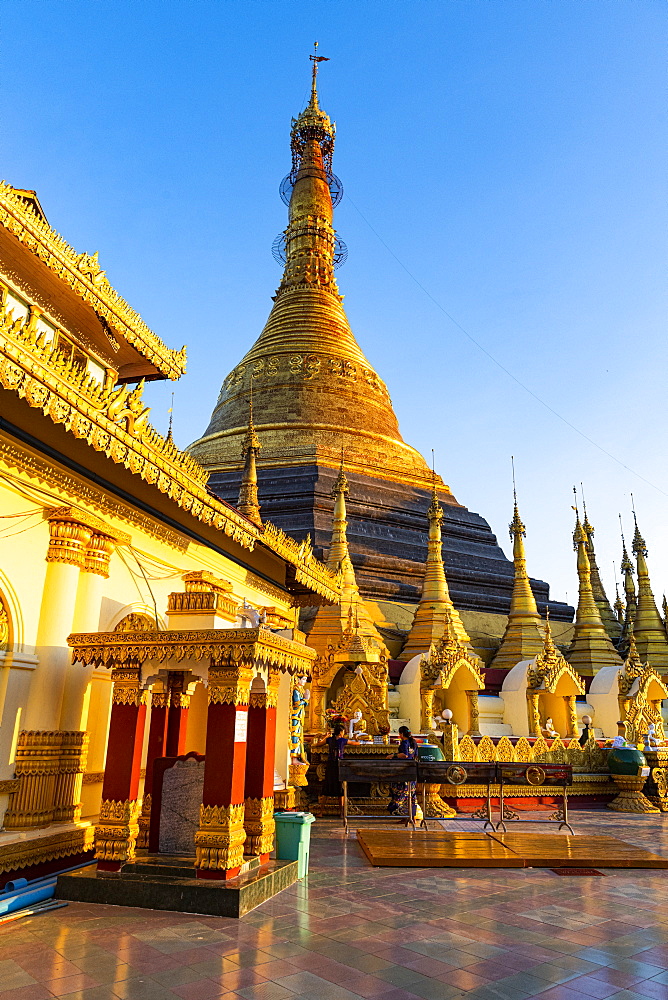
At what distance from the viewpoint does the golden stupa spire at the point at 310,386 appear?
29906 millimetres

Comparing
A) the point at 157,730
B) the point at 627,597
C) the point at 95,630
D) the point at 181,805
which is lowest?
the point at 181,805

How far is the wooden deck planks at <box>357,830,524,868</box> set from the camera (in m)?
8.30

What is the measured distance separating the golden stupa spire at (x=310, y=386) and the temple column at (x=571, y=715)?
39.7ft

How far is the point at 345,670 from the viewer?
16.3m

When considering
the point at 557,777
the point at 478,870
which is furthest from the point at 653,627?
the point at 478,870

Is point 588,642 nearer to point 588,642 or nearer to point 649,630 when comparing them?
point 588,642

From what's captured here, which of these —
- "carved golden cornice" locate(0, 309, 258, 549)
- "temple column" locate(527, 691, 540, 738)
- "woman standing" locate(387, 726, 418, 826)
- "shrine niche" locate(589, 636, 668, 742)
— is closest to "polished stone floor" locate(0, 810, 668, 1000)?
"carved golden cornice" locate(0, 309, 258, 549)

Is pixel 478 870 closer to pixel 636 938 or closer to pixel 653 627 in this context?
pixel 636 938

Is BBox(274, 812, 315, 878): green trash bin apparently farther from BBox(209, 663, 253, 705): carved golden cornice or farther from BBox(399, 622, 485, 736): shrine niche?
BBox(399, 622, 485, 736): shrine niche

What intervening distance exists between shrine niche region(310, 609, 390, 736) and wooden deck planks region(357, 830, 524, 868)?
5.22 meters

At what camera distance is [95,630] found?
7730mm

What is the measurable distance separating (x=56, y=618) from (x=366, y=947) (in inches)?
158

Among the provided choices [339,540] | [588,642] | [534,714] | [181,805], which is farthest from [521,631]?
[181,805]

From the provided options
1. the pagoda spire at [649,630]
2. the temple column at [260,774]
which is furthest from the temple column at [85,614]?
the pagoda spire at [649,630]
